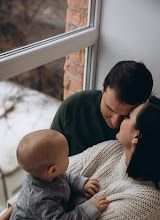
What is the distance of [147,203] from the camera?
979 mm

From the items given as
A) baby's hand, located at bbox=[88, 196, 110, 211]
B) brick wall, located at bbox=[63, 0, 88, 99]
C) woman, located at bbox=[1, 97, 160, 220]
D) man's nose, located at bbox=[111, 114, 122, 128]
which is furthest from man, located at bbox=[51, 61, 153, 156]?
brick wall, located at bbox=[63, 0, 88, 99]

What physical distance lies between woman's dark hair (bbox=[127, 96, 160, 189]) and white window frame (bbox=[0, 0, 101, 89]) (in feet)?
2.24

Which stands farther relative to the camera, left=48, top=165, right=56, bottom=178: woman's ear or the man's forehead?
the man's forehead

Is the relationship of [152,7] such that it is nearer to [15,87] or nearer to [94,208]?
[15,87]

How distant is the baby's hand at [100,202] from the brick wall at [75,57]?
111cm

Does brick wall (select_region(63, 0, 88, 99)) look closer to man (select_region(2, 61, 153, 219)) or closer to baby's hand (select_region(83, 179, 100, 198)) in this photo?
man (select_region(2, 61, 153, 219))

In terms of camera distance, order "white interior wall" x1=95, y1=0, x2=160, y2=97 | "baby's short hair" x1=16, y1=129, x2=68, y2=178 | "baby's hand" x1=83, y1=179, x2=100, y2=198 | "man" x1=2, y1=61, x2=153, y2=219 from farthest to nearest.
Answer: "white interior wall" x1=95, y1=0, x2=160, y2=97 < "man" x1=2, y1=61, x2=153, y2=219 < "baby's hand" x1=83, y1=179, x2=100, y2=198 < "baby's short hair" x1=16, y1=129, x2=68, y2=178

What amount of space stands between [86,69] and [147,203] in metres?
1.25

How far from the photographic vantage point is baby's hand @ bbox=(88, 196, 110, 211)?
3.31ft

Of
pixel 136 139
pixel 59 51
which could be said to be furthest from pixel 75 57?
pixel 136 139

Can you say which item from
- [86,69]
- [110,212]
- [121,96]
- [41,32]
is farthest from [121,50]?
[110,212]

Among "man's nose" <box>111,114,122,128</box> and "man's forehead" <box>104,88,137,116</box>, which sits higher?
"man's forehead" <box>104,88,137,116</box>

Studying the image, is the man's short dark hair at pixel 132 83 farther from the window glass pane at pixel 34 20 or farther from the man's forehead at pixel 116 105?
the window glass pane at pixel 34 20

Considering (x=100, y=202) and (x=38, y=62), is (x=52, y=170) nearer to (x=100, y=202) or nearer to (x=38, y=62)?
(x=100, y=202)
